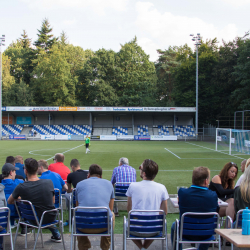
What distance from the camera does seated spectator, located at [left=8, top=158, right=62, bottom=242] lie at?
426cm

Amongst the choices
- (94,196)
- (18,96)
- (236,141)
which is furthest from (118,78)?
(94,196)

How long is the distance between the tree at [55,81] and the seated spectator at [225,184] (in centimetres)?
4884

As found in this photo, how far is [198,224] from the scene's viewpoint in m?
3.66

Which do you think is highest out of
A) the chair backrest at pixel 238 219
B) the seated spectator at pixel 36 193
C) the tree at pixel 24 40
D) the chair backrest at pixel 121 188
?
the tree at pixel 24 40

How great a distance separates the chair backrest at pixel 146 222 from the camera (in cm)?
371

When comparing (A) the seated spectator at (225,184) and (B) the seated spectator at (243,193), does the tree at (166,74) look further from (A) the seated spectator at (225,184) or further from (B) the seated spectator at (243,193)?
(B) the seated spectator at (243,193)

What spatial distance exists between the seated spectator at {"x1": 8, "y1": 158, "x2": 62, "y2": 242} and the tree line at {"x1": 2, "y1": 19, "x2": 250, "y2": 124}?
4152 cm

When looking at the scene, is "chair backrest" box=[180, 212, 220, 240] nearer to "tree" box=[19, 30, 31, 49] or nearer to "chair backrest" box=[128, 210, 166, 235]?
"chair backrest" box=[128, 210, 166, 235]

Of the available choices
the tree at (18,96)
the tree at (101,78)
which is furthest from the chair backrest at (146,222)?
the tree at (18,96)

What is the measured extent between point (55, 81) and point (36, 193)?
Answer: 167 ft

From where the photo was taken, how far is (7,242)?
477cm

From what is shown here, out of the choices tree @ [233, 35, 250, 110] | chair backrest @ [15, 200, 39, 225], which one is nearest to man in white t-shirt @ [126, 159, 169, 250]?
chair backrest @ [15, 200, 39, 225]

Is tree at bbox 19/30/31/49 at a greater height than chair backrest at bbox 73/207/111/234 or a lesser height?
greater

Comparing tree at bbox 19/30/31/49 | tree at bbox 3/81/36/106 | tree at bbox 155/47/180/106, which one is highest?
tree at bbox 19/30/31/49
